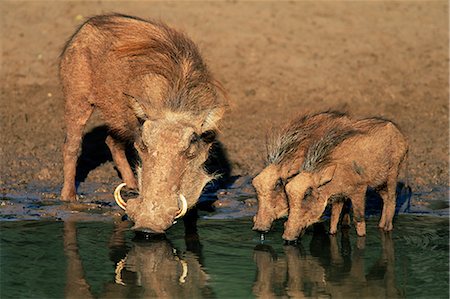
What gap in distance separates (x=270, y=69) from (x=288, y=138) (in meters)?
5.82

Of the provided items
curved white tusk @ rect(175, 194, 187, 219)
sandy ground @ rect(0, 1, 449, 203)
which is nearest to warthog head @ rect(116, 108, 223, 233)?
curved white tusk @ rect(175, 194, 187, 219)

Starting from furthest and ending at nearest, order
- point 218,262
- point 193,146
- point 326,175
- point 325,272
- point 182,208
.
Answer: point 193,146
point 326,175
point 182,208
point 218,262
point 325,272

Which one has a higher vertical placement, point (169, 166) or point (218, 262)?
point (169, 166)

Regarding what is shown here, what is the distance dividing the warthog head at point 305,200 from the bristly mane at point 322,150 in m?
0.07

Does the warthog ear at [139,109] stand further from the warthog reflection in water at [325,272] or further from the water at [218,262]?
the warthog reflection in water at [325,272]

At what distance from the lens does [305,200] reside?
24.8 ft

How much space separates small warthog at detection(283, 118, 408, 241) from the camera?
7.48 metres

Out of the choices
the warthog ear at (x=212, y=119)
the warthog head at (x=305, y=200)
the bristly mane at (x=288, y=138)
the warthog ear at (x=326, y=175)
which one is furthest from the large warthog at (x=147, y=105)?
the warthog ear at (x=326, y=175)

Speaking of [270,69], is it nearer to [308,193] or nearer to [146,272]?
[308,193]

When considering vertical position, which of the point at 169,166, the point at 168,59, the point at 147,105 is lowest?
the point at 169,166

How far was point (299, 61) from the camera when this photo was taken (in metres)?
13.9

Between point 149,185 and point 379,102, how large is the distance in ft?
19.4

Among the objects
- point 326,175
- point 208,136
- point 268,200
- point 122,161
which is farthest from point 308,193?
point 122,161

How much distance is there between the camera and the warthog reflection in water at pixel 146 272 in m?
6.37
